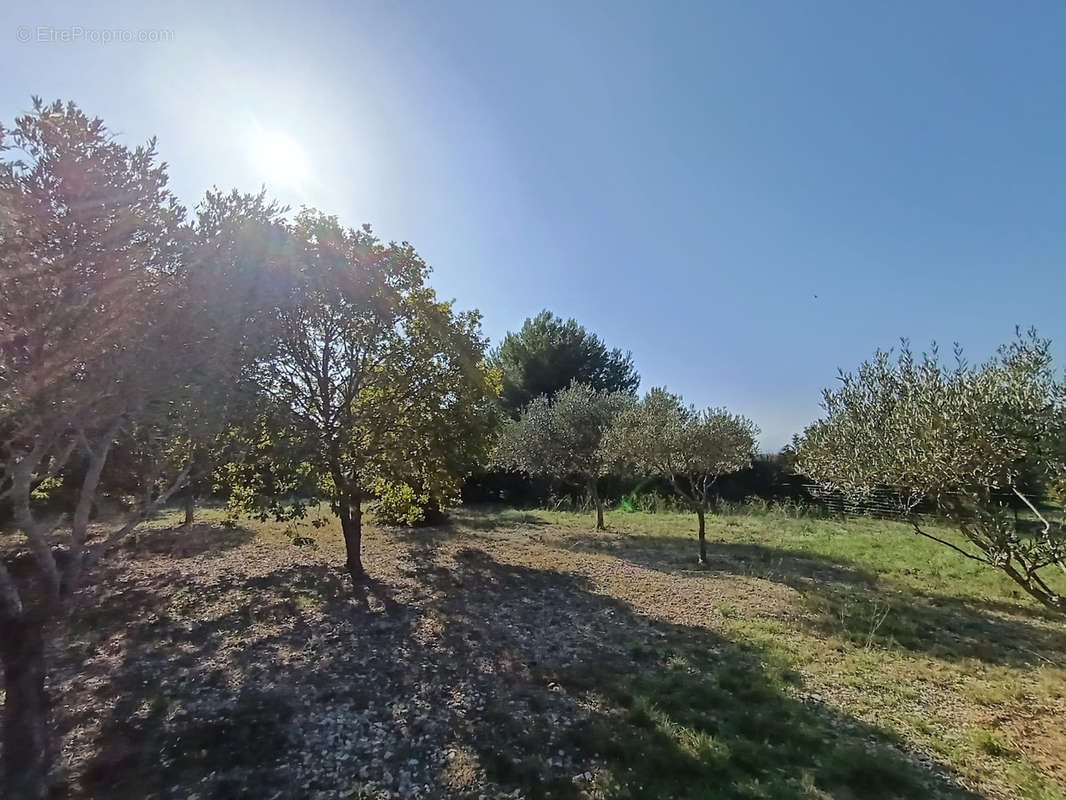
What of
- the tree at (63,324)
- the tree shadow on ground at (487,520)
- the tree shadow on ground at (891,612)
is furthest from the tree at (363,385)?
the tree shadow on ground at (487,520)

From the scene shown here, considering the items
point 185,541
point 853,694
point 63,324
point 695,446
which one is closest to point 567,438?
point 695,446

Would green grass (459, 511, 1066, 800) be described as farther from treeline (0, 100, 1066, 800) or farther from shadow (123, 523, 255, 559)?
shadow (123, 523, 255, 559)

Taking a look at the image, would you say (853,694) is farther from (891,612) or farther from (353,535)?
(353,535)

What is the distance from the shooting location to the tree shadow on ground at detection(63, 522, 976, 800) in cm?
493

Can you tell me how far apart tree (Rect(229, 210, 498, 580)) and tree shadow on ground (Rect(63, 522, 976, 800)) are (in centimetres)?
246

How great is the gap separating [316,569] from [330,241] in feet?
25.1

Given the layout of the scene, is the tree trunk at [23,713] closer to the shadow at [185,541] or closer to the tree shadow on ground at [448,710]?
the tree shadow on ground at [448,710]

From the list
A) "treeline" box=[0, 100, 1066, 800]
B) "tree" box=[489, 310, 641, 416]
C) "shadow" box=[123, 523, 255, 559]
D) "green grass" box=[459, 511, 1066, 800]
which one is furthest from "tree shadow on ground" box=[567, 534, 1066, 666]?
"tree" box=[489, 310, 641, 416]

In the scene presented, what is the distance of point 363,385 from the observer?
435 inches

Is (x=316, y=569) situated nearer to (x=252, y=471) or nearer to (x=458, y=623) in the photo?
(x=252, y=471)

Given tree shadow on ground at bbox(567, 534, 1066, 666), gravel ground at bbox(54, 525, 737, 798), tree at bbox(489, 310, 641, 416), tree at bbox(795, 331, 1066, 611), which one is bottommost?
gravel ground at bbox(54, 525, 737, 798)

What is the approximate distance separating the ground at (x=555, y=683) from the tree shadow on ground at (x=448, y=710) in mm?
32

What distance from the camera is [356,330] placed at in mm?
10570

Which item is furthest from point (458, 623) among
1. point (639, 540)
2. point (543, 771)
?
point (639, 540)
